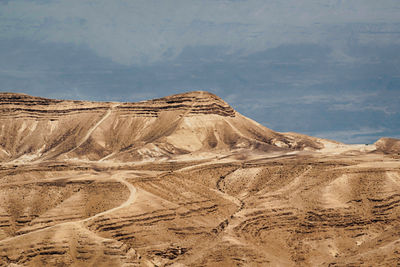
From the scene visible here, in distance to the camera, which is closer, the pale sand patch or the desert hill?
the desert hill

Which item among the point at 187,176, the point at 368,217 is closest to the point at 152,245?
the point at 368,217

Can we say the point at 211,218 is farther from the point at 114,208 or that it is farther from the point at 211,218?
the point at 114,208

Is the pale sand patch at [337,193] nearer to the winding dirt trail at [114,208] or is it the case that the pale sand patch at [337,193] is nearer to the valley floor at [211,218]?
the valley floor at [211,218]

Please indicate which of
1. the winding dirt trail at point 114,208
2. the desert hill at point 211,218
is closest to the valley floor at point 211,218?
the desert hill at point 211,218

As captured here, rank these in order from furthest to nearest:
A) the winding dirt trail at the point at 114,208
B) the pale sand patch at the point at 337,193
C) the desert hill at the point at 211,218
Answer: the pale sand patch at the point at 337,193 < the winding dirt trail at the point at 114,208 < the desert hill at the point at 211,218

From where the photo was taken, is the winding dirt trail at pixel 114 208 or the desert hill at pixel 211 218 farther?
the winding dirt trail at pixel 114 208

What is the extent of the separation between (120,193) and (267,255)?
111 feet

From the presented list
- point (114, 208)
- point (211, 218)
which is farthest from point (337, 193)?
point (114, 208)

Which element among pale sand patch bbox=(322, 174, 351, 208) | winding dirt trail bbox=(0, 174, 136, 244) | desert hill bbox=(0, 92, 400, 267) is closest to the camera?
desert hill bbox=(0, 92, 400, 267)

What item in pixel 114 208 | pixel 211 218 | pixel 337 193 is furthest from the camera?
pixel 337 193

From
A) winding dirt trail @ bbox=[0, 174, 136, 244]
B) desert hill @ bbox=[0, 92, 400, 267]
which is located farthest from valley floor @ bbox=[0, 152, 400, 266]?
winding dirt trail @ bbox=[0, 174, 136, 244]

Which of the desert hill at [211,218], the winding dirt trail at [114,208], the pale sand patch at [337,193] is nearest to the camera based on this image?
the desert hill at [211,218]

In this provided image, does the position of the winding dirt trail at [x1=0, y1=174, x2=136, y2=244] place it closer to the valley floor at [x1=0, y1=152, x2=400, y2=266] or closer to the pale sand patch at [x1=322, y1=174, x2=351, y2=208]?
the valley floor at [x1=0, y1=152, x2=400, y2=266]

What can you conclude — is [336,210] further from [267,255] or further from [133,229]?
[133,229]
